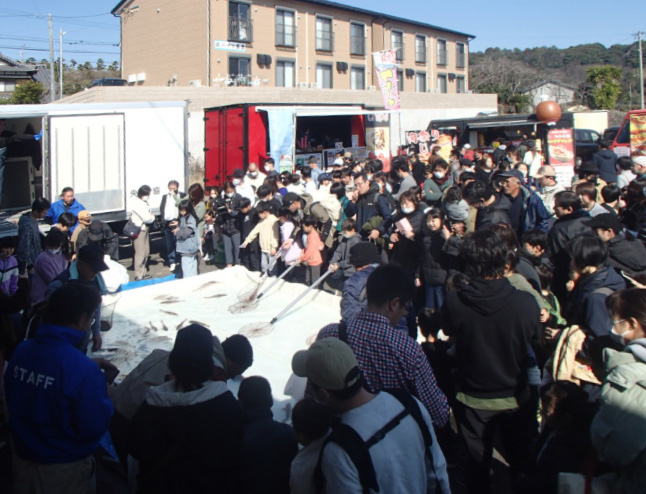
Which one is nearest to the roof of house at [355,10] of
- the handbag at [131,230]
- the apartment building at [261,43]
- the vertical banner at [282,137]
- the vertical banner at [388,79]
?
the apartment building at [261,43]

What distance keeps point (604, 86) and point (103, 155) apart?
38.1 m

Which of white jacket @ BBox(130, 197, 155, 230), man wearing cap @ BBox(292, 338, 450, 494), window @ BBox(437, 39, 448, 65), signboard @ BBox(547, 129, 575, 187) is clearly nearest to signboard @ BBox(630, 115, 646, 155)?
signboard @ BBox(547, 129, 575, 187)

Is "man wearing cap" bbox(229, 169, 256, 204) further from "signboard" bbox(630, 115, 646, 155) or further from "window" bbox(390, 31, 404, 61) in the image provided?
"window" bbox(390, 31, 404, 61)

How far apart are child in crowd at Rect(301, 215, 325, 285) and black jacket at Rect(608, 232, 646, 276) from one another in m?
3.82

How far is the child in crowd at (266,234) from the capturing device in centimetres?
828

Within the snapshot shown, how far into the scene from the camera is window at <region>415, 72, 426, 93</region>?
1688 inches

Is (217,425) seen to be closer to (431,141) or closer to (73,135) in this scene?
(73,135)

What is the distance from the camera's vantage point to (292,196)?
A: 27.4 ft

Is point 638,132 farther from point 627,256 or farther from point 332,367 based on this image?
point 332,367

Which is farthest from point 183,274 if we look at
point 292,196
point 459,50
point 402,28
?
point 459,50

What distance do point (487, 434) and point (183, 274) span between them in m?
6.14

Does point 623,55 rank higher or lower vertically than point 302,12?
higher

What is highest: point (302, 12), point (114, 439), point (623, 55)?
point (623, 55)

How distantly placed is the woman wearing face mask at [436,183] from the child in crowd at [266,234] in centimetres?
220
